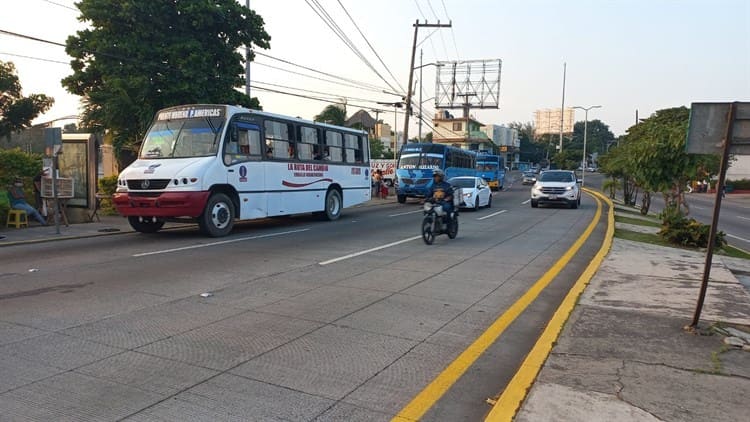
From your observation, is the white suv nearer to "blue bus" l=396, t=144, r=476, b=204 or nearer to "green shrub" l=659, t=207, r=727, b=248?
"blue bus" l=396, t=144, r=476, b=204

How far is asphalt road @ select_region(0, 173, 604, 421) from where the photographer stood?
384 centimetres

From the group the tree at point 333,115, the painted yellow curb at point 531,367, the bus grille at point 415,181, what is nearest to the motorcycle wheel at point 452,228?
the painted yellow curb at point 531,367

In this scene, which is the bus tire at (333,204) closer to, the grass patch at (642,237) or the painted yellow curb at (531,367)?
the grass patch at (642,237)

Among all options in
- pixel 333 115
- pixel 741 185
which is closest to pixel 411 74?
pixel 333 115

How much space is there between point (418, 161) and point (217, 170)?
59.2 ft

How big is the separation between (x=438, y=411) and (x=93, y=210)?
630 inches

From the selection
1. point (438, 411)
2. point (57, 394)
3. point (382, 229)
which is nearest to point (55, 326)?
point (57, 394)

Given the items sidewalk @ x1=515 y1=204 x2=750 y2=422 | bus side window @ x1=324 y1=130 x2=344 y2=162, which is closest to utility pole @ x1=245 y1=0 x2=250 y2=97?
bus side window @ x1=324 y1=130 x2=344 y2=162

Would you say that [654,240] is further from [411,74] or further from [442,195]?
[411,74]

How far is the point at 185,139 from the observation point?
13.2 metres

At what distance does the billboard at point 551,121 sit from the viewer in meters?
153

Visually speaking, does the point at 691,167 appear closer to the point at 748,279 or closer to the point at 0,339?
the point at 748,279

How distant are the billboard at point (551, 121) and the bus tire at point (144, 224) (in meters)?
149

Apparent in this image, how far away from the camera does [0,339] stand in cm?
502
